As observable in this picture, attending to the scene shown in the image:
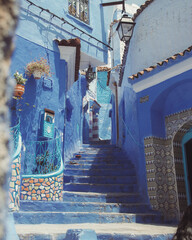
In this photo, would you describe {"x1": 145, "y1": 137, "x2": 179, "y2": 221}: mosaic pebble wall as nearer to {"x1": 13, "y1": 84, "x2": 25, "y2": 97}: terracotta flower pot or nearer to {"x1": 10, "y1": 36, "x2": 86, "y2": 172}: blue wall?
{"x1": 10, "y1": 36, "x2": 86, "y2": 172}: blue wall

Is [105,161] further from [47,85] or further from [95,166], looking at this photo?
[47,85]

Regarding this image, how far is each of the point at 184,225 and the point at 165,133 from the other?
661 centimetres

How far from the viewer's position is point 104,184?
885 centimetres

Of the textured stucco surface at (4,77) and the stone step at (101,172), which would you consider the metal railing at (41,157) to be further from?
the textured stucco surface at (4,77)

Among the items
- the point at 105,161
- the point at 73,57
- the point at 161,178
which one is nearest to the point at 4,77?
the point at 161,178

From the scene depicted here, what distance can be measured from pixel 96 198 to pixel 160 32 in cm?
578

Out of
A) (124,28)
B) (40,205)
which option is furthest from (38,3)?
(40,205)

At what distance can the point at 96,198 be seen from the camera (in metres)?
7.90

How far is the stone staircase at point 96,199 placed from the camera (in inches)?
251

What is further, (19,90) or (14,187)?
(19,90)

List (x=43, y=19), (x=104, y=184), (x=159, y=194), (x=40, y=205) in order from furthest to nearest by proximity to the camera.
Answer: (x=43, y=19), (x=104, y=184), (x=159, y=194), (x=40, y=205)

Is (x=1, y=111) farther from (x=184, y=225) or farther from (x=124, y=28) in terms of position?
(x=124, y=28)

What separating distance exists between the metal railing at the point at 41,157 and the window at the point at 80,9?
5794 mm

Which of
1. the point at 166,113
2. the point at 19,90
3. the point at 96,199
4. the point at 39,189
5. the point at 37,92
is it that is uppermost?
the point at 37,92
